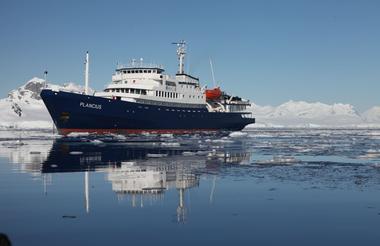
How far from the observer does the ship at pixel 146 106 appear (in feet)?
137

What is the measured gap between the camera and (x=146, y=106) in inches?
1821

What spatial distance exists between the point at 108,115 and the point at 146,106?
4825 millimetres

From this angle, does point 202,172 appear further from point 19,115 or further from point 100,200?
point 19,115

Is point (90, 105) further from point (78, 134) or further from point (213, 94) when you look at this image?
point (213, 94)

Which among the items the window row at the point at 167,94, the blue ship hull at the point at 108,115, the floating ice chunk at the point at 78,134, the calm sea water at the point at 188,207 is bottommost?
the calm sea water at the point at 188,207

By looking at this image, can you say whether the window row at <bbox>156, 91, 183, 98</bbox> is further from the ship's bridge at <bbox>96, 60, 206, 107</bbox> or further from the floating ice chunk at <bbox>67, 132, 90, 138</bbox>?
the floating ice chunk at <bbox>67, 132, 90, 138</bbox>

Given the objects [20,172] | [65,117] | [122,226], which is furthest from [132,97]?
[122,226]

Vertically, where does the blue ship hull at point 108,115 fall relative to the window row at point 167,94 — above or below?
below

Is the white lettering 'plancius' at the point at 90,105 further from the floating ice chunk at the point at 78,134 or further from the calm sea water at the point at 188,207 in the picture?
the calm sea water at the point at 188,207

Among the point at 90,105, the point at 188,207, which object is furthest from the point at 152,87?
the point at 188,207

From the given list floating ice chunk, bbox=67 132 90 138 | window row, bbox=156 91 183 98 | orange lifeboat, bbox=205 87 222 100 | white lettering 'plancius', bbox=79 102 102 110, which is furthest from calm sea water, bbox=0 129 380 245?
orange lifeboat, bbox=205 87 222 100

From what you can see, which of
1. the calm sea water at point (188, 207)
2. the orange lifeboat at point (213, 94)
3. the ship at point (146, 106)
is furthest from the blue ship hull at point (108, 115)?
the calm sea water at point (188, 207)

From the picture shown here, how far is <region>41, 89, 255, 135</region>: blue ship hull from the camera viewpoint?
41.6m

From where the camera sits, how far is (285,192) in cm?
959
